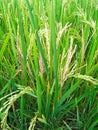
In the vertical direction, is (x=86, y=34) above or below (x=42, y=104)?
above

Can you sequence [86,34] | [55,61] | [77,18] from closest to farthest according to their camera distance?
[55,61]
[86,34]
[77,18]

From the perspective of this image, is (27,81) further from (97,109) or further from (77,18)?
(77,18)

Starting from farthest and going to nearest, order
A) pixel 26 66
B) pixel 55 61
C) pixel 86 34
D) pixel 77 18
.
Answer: pixel 77 18 < pixel 86 34 < pixel 26 66 < pixel 55 61

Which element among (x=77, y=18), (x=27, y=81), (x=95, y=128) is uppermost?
(x=77, y=18)

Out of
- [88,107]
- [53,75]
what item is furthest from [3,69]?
[88,107]

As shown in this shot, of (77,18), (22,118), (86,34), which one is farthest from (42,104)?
(77,18)

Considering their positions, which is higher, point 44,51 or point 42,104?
point 44,51

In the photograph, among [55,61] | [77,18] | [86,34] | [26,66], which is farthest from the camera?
[77,18]

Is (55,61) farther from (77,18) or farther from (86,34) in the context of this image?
(77,18)

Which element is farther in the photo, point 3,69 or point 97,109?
point 3,69
